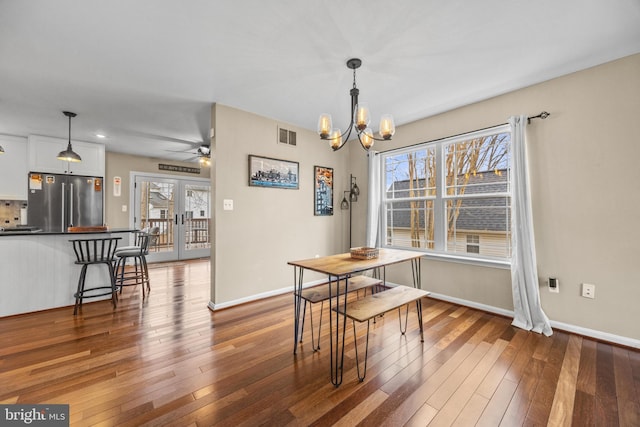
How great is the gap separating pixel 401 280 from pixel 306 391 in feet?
8.23

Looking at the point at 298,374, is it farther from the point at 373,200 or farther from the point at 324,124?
the point at 373,200

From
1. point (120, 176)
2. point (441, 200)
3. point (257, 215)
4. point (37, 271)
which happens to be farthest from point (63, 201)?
point (441, 200)

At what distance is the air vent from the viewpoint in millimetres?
3660

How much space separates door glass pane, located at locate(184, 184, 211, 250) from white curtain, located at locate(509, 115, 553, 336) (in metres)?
6.23

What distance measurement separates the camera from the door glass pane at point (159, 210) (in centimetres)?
577

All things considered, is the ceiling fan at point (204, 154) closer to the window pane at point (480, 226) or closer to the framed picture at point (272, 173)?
the framed picture at point (272, 173)

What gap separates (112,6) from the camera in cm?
163

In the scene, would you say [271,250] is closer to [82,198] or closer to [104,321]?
[104,321]

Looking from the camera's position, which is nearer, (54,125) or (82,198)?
(54,125)

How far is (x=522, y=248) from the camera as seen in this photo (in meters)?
2.58

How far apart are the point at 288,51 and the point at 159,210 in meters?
5.35

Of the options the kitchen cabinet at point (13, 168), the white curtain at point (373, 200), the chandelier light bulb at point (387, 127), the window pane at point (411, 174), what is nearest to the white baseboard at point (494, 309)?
the white curtain at point (373, 200)

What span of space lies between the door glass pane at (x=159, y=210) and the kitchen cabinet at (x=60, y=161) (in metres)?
1.08

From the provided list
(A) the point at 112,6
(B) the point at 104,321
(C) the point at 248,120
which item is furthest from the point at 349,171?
(B) the point at 104,321
